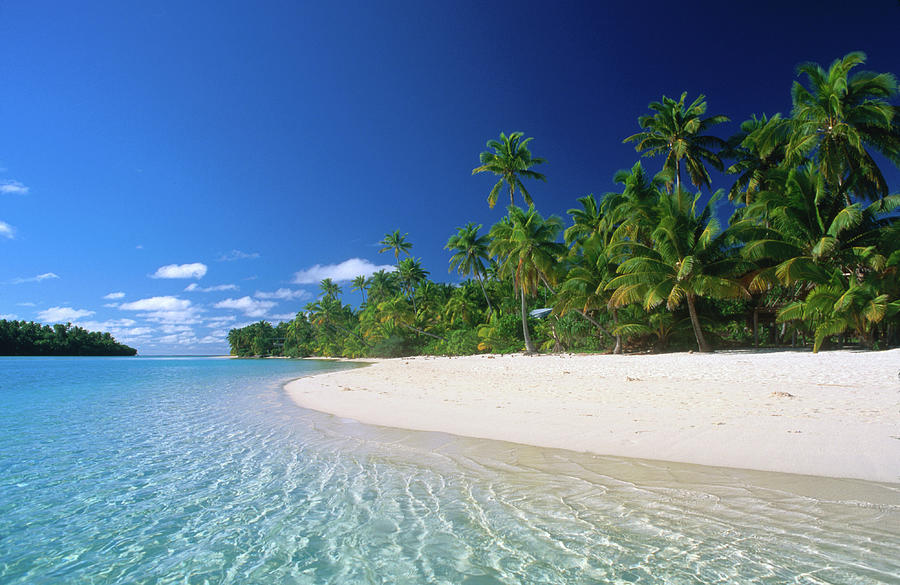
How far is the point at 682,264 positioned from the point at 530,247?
841 centimetres

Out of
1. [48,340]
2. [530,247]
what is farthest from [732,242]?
[48,340]

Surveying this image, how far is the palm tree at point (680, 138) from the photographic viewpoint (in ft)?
76.2

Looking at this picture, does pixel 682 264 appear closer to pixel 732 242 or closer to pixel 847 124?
pixel 732 242

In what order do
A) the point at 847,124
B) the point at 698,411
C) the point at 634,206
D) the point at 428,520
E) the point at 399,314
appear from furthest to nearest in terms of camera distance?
the point at 399,314 → the point at 634,206 → the point at 847,124 → the point at 698,411 → the point at 428,520

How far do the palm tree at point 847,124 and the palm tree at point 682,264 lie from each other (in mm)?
4058

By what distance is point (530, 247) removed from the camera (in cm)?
2348

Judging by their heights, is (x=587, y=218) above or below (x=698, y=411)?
above

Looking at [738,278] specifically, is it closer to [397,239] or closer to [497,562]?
[497,562]

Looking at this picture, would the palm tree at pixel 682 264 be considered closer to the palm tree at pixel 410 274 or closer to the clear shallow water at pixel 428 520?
the clear shallow water at pixel 428 520

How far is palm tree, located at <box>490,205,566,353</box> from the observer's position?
23.4 m

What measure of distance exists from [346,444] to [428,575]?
364cm

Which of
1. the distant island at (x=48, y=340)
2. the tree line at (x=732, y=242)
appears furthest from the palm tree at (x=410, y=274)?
the distant island at (x=48, y=340)

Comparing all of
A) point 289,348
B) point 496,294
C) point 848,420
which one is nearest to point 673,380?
point 848,420

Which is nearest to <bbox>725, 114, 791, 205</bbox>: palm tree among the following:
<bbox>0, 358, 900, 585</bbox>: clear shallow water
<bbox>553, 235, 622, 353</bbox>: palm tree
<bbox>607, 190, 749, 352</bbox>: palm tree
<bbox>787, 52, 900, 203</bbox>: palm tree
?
<bbox>787, 52, 900, 203</bbox>: palm tree
